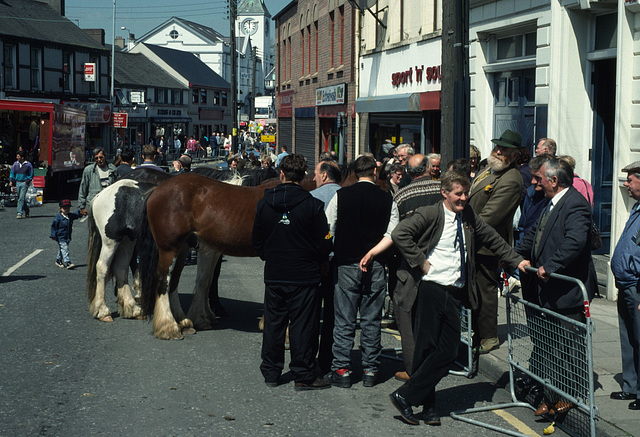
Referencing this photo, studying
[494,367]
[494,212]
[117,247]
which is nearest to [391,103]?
[117,247]

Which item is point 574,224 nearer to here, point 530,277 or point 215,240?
point 530,277

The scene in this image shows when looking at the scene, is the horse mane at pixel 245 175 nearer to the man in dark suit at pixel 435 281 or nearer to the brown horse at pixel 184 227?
the brown horse at pixel 184 227

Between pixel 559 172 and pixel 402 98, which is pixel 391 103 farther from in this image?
pixel 559 172

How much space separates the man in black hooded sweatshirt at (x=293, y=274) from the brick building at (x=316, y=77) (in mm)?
20988

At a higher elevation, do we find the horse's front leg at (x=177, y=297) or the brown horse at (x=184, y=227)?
the brown horse at (x=184, y=227)

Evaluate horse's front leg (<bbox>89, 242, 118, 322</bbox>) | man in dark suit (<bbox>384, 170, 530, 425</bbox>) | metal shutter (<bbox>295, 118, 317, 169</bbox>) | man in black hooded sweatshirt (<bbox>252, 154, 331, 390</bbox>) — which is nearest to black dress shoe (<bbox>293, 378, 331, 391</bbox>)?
man in black hooded sweatshirt (<bbox>252, 154, 331, 390</bbox>)

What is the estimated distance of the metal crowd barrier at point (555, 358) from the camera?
5480 millimetres

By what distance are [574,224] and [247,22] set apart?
463 feet

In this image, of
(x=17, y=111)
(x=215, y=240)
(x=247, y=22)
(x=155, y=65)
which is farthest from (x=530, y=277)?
(x=247, y=22)

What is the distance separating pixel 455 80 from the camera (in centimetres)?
979

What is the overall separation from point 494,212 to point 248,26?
13868 centimetres

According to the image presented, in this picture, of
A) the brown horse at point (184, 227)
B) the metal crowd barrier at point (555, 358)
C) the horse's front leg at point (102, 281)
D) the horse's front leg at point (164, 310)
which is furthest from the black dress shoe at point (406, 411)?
the horse's front leg at point (102, 281)

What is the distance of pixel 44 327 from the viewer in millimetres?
9102

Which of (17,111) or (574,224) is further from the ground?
(17,111)
